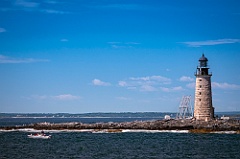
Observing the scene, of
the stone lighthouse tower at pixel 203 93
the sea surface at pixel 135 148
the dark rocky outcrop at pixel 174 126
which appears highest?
the stone lighthouse tower at pixel 203 93

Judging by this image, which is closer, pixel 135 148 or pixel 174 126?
pixel 135 148

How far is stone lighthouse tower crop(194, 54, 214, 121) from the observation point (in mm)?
77688

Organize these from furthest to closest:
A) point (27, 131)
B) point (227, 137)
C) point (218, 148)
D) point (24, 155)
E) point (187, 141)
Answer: point (27, 131)
point (227, 137)
point (187, 141)
point (218, 148)
point (24, 155)

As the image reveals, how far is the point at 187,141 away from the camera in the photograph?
66.4 meters

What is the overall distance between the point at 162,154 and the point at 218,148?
8747mm

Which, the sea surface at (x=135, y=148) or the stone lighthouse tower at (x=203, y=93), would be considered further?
the stone lighthouse tower at (x=203, y=93)

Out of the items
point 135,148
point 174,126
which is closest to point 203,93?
point 174,126

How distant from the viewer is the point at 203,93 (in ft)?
254

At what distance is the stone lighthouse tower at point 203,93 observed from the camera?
77.7 m

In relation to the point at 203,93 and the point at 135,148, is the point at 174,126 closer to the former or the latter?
the point at 203,93

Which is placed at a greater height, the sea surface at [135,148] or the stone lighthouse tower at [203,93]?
the stone lighthouse tower at [203,93]

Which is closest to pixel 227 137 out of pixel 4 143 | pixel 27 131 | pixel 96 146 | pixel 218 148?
pixel 218 148

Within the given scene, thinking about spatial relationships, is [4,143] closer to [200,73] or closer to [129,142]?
[129,142]

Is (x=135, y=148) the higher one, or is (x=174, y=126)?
(x=174, y=126)
